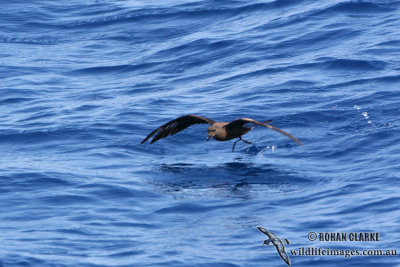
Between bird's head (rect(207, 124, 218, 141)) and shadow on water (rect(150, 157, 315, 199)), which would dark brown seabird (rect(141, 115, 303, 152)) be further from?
shadow on water (rect(150, 157, 315, 199))

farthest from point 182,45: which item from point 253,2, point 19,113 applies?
point 19,113

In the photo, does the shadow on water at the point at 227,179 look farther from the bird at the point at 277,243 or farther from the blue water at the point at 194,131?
the bird at the point at 277,243

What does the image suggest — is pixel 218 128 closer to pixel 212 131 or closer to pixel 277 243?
pixel 212 131

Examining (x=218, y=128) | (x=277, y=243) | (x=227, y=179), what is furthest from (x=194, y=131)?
(x=277, y=243)

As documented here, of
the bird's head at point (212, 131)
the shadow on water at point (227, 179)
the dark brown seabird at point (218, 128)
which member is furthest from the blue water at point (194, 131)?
the bird's head at point (212, 131)

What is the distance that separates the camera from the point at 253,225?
9547 mm

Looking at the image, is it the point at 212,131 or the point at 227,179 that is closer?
the point at 227,179

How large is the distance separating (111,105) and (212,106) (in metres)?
2.22

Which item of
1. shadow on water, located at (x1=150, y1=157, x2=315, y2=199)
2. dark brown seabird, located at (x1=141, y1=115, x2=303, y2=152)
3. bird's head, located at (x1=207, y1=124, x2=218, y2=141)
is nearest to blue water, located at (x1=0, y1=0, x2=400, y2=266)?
shadow on water, located at (x1=150, y1=157, x2=315, y2=199)

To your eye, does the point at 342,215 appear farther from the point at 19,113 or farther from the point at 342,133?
the point at 19,113

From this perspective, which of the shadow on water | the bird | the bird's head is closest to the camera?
the bird

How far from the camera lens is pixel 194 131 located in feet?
46.4

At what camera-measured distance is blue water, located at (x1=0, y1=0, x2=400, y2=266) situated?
927cm

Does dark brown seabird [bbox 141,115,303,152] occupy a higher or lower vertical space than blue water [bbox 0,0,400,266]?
higher
